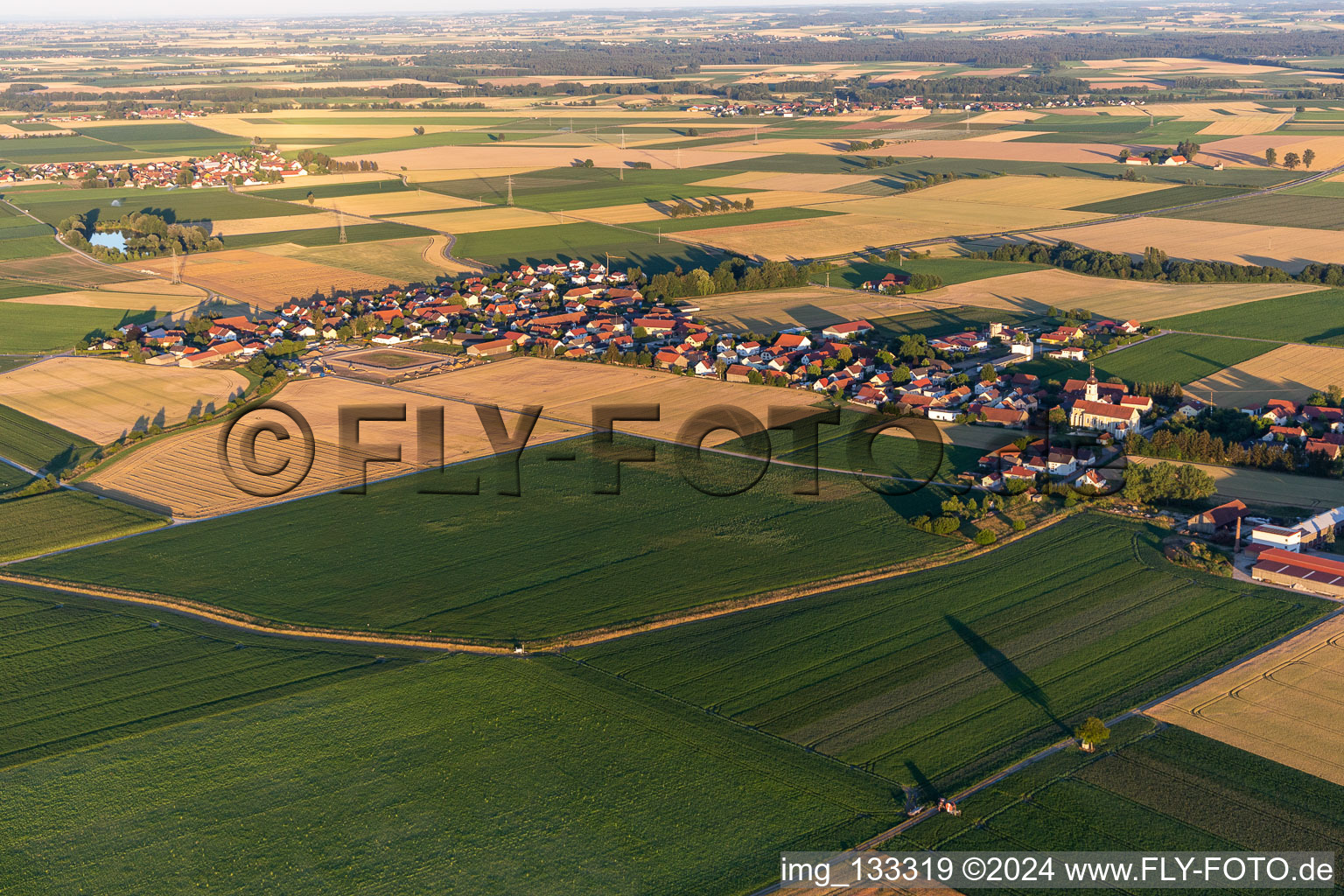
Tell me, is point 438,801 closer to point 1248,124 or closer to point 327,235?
point 327,235

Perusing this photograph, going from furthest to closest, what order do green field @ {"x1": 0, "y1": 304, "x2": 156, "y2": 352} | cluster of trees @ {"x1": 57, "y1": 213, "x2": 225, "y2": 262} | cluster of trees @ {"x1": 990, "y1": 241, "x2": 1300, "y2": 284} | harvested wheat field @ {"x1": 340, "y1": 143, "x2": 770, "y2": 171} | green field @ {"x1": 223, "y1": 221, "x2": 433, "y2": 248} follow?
harvested wheat field @ {"x1": 340, "y1": 143, "x2": 770, "y2": 171}
green field @ {"x1": 223, "y1": 221, "x2": 433, "y2": 248}
cluster of trees @ {"x1": 57, "y1": 213, "x2": 225, "y2": 262}
cluster of trees @ {"x1": 990, "y1": 241, "x2": 1300, "y2": 284}
green field @ {"x1": 0, "y1": 304, "x2": 156, "y2": 352}

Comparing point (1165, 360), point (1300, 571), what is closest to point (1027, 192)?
point (1165, 360)

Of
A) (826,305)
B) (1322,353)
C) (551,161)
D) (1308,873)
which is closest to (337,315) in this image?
(826,305)

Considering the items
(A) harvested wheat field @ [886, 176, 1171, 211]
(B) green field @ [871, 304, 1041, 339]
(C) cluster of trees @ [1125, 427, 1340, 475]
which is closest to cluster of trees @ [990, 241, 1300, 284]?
(B) green field @ [871, 304, 1041, 339]

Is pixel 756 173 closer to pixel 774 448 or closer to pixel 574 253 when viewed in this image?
pixel 574 253

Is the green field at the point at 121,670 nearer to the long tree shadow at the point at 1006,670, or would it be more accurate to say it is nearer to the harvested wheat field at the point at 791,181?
the long tree shadow at the point at 1006,670

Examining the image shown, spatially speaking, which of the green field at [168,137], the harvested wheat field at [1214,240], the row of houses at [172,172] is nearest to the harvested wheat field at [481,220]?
the row of houses at [172,172]

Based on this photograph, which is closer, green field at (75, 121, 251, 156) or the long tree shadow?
the long tree shadow

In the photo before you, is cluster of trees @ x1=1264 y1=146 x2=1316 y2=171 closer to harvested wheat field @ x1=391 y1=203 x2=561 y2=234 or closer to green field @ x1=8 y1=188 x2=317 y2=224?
harvested wheat field @ x1=391 y1=203 x2=561 y2=234
